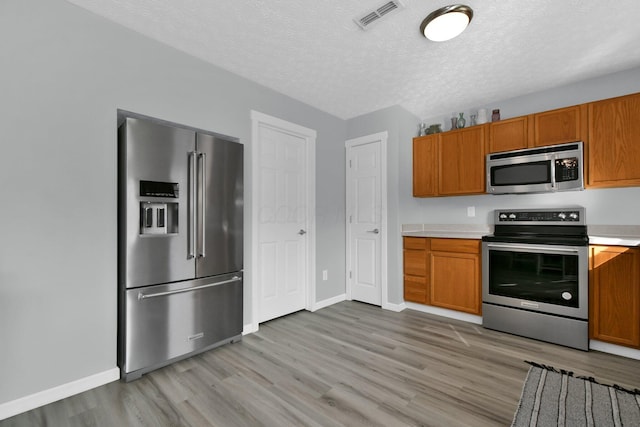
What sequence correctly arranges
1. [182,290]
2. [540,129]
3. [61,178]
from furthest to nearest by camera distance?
[540,129] → [182,290] → [61,178]

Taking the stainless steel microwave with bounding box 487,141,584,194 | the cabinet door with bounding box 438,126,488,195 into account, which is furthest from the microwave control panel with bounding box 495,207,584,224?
the cabinet door with bounding box 438,126,488,195

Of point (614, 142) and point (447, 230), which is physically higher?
point (614, 142)

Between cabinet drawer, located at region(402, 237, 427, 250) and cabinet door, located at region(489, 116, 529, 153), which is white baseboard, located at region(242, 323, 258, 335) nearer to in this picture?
cabinet drawer, located at region(402, 237, 427, 250)

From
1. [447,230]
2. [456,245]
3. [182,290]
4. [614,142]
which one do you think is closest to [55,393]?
[182,290]

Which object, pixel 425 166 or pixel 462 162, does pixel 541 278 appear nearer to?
pixel 462 162

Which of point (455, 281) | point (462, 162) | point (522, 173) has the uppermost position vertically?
point (462, 162)

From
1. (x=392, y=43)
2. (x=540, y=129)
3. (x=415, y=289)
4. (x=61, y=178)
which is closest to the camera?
(x=61, y=178)

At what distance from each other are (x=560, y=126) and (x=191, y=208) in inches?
139

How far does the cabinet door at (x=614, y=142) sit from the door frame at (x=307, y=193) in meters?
2.77

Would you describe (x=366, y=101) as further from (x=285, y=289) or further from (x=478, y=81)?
(x=285, y=289)

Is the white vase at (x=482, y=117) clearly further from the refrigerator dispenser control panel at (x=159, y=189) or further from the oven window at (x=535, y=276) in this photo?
the refrigerator dispenser control panel at (x=159, y=189)

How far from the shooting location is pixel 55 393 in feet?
5.88

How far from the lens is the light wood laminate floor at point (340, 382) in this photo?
164 centimetres

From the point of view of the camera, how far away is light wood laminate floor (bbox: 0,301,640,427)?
164 cm
